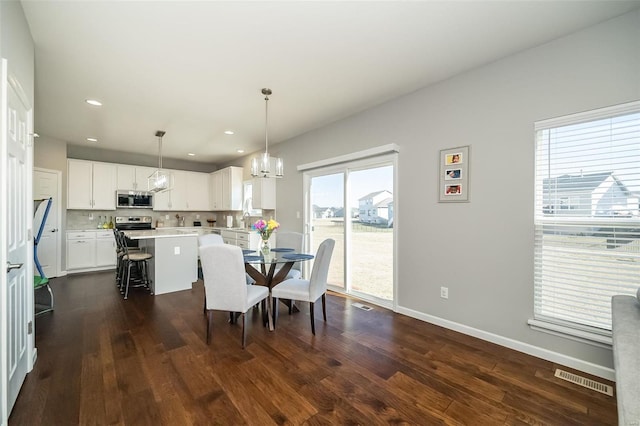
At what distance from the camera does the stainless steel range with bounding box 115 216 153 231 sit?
248 inches

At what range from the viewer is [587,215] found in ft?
7.18

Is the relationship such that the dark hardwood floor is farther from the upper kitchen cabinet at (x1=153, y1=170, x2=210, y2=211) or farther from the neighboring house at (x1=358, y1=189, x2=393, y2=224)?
the upper kitchen cabinet at (x1=153, y1=170, x2=210, y2=211)

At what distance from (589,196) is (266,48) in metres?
2.96

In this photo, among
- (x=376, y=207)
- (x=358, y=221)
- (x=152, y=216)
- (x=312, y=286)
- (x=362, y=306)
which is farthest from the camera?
(x=152, y=216)

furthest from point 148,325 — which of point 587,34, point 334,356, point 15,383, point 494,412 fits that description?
point 587,34

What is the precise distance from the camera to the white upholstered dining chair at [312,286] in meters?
2.82

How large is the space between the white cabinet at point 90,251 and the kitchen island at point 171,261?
203 cm

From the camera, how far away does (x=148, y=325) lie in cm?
305

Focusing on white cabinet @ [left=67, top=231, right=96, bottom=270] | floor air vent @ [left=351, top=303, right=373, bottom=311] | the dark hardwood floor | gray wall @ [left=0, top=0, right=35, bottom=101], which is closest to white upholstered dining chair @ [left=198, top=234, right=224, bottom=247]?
the dark hardwood floor

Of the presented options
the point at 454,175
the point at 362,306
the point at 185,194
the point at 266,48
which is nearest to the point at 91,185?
the point at 185,194

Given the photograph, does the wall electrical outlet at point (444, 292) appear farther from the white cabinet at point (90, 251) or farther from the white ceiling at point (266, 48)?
the white cabinet at point (90, 251)

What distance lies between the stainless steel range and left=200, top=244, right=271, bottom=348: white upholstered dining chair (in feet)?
16.6

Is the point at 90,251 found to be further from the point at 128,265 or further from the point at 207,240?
A: the point at 207,240

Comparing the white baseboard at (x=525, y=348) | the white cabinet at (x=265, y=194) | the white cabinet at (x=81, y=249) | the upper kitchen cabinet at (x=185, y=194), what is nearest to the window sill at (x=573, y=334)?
the white baseboard at (x=525, y=348)
